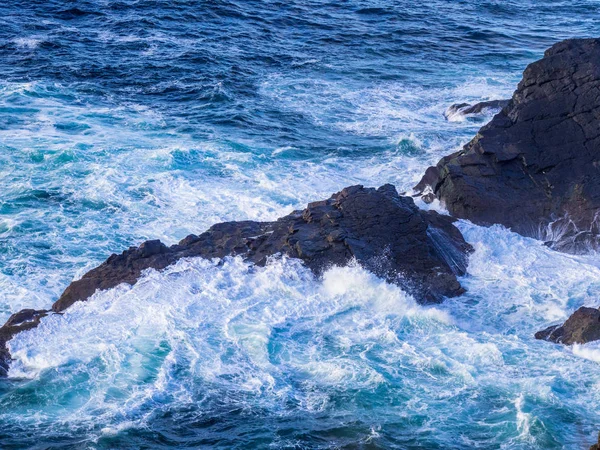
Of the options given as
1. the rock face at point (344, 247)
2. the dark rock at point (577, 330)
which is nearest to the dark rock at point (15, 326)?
the rock face at point (344, 247)

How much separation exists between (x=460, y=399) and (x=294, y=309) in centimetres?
373

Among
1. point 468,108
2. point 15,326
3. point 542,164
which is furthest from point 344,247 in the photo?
point 468,108

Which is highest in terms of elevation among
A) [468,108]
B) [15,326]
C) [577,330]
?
[468,108]

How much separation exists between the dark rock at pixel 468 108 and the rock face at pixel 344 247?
1021 cm

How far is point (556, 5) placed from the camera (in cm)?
4272

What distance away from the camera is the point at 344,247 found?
1636 centimetres

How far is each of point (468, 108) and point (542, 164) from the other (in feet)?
27.3

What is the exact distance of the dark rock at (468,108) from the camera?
26.8 m

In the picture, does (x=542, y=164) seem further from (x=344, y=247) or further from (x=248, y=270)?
(x=248, y=270)

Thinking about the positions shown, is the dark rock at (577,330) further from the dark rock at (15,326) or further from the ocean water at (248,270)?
the dark rock at (15,326)

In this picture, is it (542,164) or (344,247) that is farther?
(542,164)

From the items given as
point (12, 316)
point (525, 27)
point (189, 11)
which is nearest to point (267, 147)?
point (12, 316)

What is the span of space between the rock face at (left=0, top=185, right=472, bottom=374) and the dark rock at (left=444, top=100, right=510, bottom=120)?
10.2 metres

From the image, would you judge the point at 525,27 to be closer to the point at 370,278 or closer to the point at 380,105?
the point at 380,105
